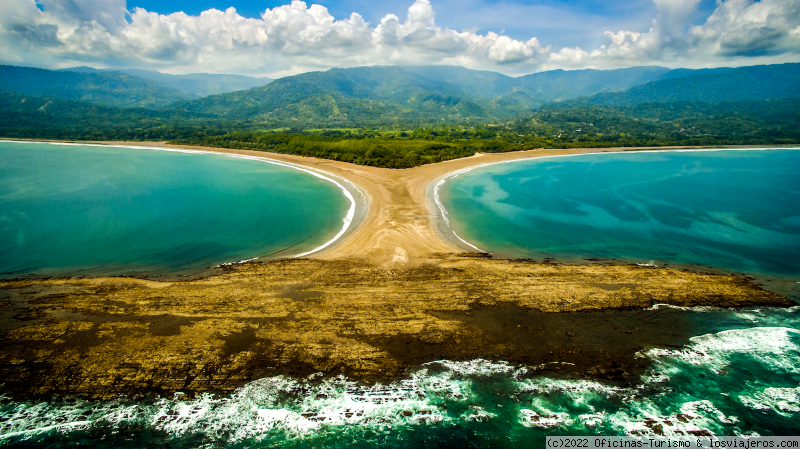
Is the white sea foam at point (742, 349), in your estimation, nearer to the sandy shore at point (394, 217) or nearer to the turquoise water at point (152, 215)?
the sandy shore at point (394, 217)

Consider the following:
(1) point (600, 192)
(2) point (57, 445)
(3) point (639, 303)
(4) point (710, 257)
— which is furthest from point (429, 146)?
(2) point (57, 445)

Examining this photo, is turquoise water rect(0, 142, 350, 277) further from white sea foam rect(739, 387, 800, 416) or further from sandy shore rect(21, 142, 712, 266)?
white sea foam rect(739, 387, 800, 416)

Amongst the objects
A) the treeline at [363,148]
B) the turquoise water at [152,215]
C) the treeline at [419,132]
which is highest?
the treeline at [419,132]

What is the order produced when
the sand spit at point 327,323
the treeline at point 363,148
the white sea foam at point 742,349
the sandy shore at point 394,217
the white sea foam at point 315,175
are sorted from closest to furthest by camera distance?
the sand spit at point 327,323 < the white sea foam at point 742,349 < the sandy shore at point 394,217 < the white sea foam at point 315,175 < the treeline at point 363,148

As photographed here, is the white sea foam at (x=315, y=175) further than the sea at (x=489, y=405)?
Yes

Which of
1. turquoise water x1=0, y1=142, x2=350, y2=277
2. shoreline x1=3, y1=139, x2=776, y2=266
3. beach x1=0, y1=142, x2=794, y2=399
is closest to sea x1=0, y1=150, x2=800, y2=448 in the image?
beach x1=0, y1=142, x2=794, y2=399

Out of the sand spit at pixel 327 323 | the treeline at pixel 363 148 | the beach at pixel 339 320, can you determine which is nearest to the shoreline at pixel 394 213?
the beach at pixel 339 320
